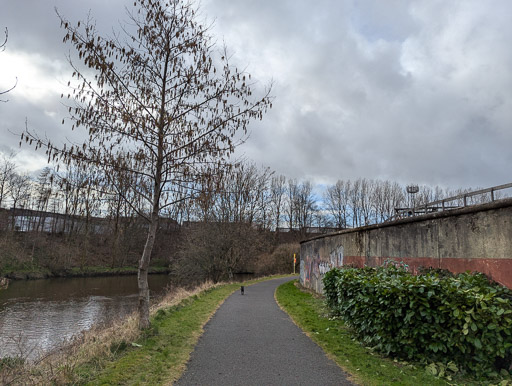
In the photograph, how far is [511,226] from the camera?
20.7ft

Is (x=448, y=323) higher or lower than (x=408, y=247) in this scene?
lower

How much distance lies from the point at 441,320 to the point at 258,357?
324cm

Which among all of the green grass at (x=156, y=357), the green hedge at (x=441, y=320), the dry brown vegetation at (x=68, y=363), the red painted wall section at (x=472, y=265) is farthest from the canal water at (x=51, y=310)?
the red painted wall section at (x=472, y=265)

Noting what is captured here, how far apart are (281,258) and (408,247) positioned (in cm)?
3287

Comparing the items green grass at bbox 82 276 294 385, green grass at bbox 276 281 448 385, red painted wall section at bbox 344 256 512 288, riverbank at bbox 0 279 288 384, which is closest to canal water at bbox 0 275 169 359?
riverbank at bbox 0 279 288 384

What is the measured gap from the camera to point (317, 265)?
63.8 feet

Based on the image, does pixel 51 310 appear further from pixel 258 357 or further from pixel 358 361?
pixel 358 361

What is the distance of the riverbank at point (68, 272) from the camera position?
34.3m

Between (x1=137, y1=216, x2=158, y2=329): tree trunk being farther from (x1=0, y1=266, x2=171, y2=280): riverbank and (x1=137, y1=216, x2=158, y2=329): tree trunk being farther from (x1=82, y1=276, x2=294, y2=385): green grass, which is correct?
(x1=0, y1=266, x2=171, y2=280): riverbank

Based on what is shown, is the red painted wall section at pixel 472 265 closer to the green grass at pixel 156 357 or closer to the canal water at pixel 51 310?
the green grass at pixel 156 357

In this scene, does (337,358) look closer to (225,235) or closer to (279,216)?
(225,235)

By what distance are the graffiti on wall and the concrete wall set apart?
1801mm

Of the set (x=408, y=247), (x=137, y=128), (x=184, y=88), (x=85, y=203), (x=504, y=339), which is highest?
(x=184, y=88)

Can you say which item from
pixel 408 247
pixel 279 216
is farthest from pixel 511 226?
pixel 279 216
